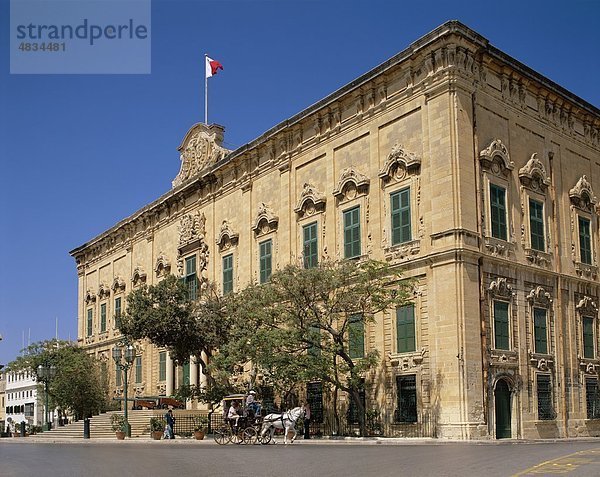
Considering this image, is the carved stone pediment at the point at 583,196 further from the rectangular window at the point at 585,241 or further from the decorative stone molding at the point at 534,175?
the decorative stone molding at the point at 534,175

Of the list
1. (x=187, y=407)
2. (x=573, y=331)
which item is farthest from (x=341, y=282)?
(x=187, y=407)

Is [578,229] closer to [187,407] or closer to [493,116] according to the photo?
[493,116]

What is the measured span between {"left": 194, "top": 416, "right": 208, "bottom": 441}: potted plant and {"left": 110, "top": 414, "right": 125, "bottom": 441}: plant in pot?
346 cm

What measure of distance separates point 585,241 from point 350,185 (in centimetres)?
1079

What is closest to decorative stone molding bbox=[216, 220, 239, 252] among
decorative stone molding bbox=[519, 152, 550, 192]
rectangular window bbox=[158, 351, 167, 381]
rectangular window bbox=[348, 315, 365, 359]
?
rectangular window bbox=[158, 351, 167, 381]

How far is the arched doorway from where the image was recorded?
95.4 feet

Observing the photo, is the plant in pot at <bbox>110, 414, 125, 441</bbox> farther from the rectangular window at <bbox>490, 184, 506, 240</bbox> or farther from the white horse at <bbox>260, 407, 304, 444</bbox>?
the rectangular window at <bbox>490, 184, 506, 240</bbox>

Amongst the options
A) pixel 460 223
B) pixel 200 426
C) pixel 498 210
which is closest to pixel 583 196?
pixel 498 210

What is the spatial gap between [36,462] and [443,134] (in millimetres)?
17660

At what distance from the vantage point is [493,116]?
31.7m

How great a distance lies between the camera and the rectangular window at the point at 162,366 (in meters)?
48.8

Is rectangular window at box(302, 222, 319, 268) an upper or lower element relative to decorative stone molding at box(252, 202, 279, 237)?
lower

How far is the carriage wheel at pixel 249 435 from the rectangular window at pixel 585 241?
1655cm

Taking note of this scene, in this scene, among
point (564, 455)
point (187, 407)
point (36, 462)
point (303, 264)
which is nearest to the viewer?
point (564, 455)
